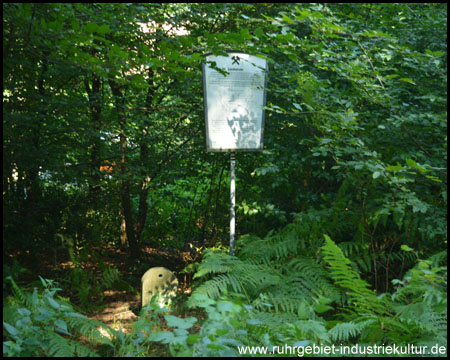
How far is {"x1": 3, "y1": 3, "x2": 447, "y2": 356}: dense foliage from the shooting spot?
6.96ft

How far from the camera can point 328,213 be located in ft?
11.4

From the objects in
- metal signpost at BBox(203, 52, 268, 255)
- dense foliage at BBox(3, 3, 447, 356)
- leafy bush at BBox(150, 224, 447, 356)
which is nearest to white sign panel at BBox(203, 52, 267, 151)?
metal signpost at BBox(203, 52, 268, 255)

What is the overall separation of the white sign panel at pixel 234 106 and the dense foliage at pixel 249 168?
0.68 ft

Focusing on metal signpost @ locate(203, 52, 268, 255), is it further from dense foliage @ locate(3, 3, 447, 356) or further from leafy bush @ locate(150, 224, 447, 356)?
leafy bush @ locate(150, 224, 447, 356)

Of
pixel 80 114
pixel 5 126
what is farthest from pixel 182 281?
pixel 5 126

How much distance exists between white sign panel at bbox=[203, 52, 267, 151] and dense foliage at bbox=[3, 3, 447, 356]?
21 centimetres

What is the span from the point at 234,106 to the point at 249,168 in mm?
1064

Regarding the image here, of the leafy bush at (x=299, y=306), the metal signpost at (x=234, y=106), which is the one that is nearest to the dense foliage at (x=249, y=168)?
the leafy bush at (x=299, y=306)

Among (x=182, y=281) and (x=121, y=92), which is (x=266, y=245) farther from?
(x=121, y=92)

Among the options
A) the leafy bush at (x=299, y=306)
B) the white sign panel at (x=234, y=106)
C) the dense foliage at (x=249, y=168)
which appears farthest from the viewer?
the white sign panel at (x=234, y=106)

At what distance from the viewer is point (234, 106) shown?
3.91 m

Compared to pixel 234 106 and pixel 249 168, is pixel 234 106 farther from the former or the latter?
pixel 249 168

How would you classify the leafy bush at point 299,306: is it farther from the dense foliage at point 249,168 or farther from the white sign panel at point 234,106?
the white sign panel at point 234,106

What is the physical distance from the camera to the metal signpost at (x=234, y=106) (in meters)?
3.86
